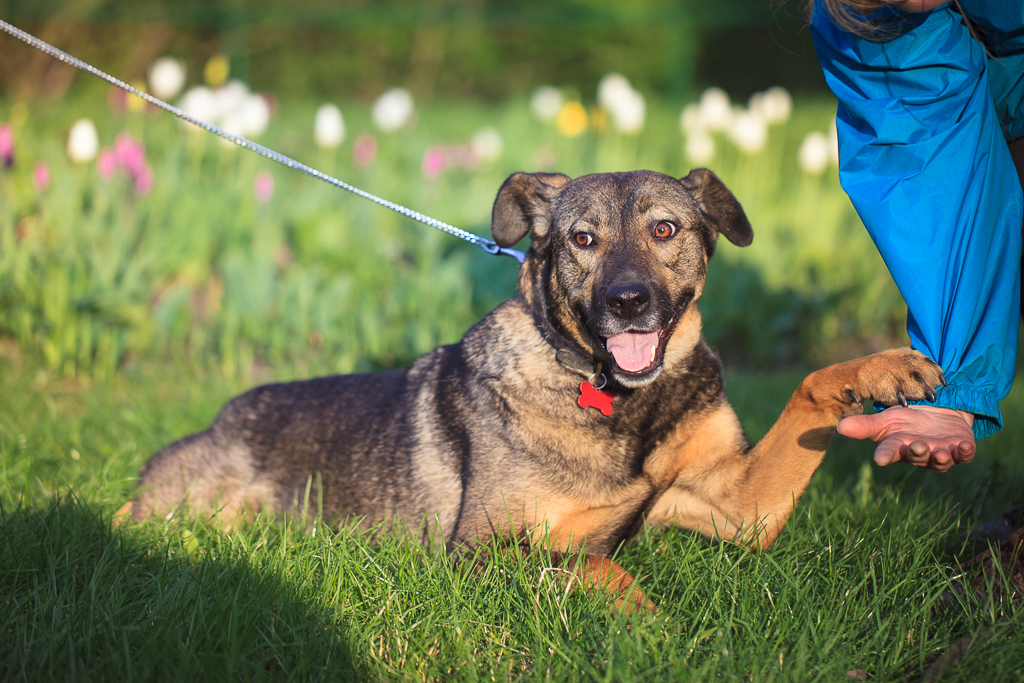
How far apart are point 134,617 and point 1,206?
15.5ft

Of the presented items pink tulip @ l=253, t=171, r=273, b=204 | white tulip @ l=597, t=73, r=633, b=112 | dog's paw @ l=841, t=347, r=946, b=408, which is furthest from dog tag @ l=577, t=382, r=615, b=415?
white tulip @ l=597, t=73, r=633, b=112

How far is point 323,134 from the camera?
739 centimetres

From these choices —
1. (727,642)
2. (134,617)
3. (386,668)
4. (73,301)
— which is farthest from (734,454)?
(73,301)

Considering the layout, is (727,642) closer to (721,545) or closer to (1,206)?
(721,545)

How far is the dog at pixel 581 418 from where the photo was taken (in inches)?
117

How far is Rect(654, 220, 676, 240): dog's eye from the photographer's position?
3.28 metres

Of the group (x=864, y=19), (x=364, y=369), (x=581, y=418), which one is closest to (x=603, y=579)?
(x=581, y=418)

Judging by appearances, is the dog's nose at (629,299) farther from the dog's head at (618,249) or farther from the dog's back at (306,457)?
the dog's back at (306,457)

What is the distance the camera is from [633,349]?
3.03 meters

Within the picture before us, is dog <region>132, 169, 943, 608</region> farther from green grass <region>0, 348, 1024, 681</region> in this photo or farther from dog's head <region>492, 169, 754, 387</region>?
green grass <region>0, 348, 1024, 681</region>

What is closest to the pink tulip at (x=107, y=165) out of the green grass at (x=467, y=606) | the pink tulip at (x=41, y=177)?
the pink tulip at (x=41, y=177)

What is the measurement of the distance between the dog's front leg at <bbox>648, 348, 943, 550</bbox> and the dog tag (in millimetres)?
339

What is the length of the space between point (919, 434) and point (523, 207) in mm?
1913

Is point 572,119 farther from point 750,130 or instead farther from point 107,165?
point 107,165
